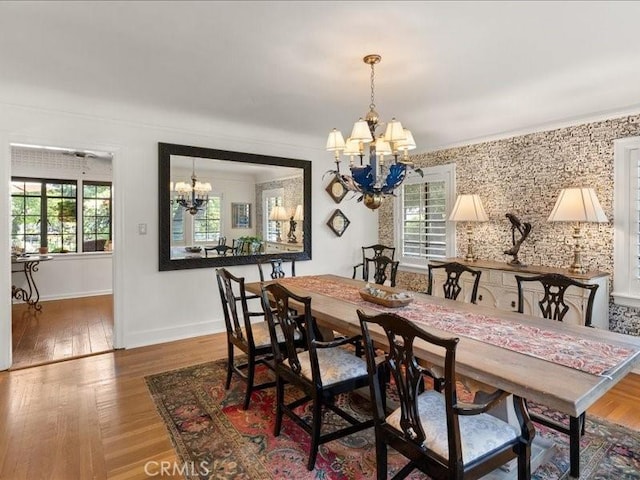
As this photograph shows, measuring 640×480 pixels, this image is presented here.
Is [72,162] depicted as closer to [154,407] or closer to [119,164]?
[119,164]

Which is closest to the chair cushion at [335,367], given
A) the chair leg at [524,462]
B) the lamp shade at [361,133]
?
the chair leg at [524,462]

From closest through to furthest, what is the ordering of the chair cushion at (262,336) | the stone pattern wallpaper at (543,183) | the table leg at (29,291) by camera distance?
the chair cushion at (262,336)
the stone pattern wallpaper at (543,183)
the table leg at (29,291)

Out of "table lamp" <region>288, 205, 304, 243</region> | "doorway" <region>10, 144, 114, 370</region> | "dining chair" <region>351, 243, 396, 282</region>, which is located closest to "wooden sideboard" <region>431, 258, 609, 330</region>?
"dining chair" <region>351, 243, 396, 282</region>

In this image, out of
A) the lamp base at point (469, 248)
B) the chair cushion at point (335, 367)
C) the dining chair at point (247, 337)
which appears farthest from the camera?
the lamp base at point (469, 248)

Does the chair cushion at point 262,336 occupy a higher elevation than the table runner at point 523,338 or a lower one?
lower

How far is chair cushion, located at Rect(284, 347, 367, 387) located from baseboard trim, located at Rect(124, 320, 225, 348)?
243 cm

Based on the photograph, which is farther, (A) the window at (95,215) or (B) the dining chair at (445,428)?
(A) the window at (95,215)

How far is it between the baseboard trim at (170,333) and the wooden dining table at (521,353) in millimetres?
2265

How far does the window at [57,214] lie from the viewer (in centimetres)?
636

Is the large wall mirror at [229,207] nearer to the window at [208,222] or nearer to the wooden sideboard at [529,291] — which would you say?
the window at [208,222]

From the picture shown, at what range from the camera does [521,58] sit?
8.73ft

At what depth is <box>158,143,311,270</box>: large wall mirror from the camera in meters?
4.24

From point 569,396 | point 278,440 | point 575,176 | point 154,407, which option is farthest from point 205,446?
point 575,176

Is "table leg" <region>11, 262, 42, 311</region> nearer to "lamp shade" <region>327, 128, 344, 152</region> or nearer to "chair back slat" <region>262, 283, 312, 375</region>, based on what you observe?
"chair back slat" <region>262, 283, 312, 375</region>
